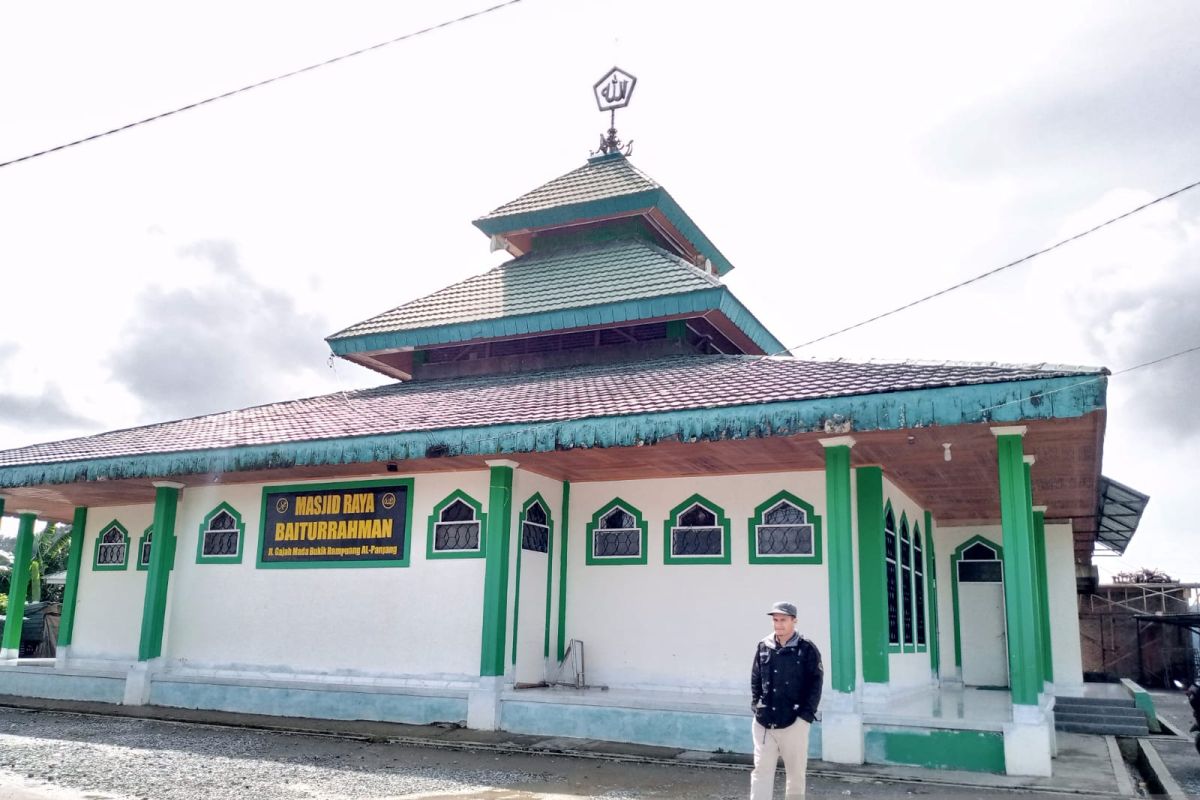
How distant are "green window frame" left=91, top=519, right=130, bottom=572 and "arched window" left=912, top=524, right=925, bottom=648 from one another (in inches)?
499

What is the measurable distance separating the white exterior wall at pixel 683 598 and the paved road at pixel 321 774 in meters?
2.87

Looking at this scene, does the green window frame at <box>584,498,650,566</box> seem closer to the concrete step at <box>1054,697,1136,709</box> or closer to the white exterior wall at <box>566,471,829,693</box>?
the white exterior wall at <box>566,471,829,693</box>

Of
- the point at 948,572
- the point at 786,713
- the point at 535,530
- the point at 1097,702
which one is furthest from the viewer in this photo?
the point at 948,572

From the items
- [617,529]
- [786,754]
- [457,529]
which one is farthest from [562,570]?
[786,754]

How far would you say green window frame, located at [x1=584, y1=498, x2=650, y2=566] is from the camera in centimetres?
1264

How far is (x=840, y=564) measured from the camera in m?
9.92

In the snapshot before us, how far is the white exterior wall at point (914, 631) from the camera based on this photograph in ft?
39.7

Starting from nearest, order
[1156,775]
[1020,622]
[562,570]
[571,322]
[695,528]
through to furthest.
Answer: [1020,622] < [1156,775] < [695,528] < [562,570] < [571,322]

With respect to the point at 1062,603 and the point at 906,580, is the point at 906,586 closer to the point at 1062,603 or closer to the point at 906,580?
the point at 906,580

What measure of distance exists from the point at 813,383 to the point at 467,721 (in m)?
5.63

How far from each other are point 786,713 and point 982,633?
12.3 meters

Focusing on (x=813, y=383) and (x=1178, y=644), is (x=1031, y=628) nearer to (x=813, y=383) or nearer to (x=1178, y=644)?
(x=813, y=383)

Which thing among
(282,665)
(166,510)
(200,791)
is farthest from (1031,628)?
(166,510)

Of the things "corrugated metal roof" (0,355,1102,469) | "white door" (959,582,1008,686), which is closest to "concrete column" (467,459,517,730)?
"corrugated metal roof" (0,355,1102,469)
